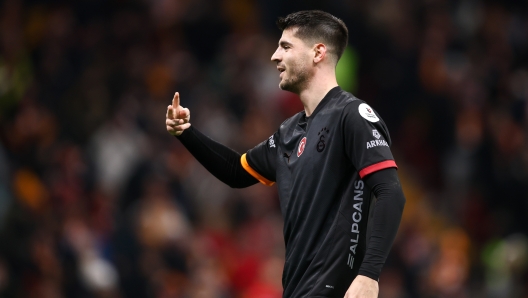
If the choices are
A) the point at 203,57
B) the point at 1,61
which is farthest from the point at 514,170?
the point at 1,61

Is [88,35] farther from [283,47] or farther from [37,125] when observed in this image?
[283,47]

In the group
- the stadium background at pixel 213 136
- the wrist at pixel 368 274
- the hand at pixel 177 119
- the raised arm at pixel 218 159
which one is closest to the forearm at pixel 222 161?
the raised arm at pixel 218 159

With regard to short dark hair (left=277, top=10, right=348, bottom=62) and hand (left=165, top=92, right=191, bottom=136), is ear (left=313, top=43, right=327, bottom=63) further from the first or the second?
hand (left=165, top=92, right=191, bottom=136)

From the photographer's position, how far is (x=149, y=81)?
34.6ft

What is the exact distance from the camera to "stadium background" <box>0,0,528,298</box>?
28.4ft

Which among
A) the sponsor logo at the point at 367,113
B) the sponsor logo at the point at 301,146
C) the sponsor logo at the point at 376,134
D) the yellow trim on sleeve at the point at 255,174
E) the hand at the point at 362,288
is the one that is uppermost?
the sponsor logo at the point at 367,113

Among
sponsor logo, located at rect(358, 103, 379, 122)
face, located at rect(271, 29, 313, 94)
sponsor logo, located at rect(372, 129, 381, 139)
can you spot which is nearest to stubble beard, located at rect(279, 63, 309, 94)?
face, located at rect(271, 29, 313, 94)

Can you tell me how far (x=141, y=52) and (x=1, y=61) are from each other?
172cm

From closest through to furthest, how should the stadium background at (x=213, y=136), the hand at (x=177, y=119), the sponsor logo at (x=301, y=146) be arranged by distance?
the sponsor logo at (x=301, y=146) → the hand at (x=177, y=119) → the stadium background at (x=213, y=136)

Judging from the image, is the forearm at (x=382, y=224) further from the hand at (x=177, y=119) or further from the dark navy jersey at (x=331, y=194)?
the hand at (x=177, y=119)

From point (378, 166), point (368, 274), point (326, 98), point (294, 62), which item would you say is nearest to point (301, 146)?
point (326, 98)

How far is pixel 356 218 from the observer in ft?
13.2

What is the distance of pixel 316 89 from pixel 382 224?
2.93ft

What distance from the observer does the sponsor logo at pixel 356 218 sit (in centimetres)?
400
